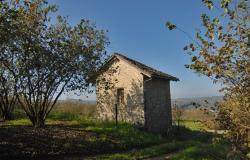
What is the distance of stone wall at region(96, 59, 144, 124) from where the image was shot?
76.4 ft

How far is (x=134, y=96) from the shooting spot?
23.7m

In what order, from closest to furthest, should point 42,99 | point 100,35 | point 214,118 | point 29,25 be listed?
1. point 214,118
2. point 29,25
3. point 42,99
4. point 100,35

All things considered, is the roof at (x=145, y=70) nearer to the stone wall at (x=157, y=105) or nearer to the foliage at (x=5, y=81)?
the stone wall at (x=157, y=105)

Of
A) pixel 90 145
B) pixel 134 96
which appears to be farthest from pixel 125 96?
pixel 90 145

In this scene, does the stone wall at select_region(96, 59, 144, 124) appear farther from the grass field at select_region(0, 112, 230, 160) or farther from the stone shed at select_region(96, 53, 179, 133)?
the grass field at select_region(0, 112, 230, 160)

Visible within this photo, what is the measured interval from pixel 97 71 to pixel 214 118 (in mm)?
14008

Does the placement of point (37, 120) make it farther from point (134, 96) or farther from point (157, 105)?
point (157, 105)

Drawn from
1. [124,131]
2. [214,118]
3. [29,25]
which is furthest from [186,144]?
[214,118]

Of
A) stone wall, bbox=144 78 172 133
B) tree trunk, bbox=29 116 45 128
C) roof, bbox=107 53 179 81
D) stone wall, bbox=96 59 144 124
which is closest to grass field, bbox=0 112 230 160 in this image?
tree trunk, bbox=29 116 45 128

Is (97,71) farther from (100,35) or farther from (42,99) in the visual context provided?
(42,99)

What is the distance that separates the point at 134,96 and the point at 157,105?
238 centimetres

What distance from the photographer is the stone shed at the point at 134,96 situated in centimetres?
2322

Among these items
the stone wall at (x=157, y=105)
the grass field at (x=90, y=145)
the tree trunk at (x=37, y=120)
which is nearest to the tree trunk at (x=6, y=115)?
the tree trunk at (x=37, y=120)

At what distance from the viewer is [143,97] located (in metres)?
23.1
